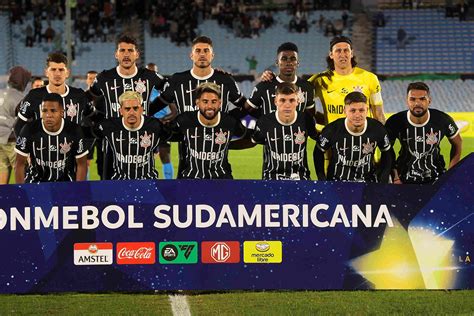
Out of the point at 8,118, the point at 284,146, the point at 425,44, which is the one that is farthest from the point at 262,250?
the point at 425,44

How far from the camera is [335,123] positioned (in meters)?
7.37

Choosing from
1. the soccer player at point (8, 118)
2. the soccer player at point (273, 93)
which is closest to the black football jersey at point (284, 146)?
the soccer player at point (273, 93)

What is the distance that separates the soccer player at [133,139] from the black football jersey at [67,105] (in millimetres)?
801

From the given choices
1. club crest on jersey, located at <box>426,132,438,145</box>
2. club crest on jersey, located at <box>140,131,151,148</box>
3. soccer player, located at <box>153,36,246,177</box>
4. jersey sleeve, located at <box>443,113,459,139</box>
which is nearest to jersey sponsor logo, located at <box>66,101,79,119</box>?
soccer player, located at <box>153,36,246,177</box>

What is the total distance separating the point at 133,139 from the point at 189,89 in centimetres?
90

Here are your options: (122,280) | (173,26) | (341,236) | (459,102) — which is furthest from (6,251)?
(173,26)

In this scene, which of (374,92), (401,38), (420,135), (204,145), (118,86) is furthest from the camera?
(401,38)

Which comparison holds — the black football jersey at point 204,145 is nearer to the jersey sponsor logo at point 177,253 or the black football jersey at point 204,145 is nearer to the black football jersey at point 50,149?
the black football jersey at point 50,149

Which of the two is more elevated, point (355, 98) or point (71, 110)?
point (355, 98)

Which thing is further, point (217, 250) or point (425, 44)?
point (425, 44)

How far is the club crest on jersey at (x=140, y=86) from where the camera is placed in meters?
8.13

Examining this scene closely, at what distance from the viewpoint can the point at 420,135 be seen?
25.0ft

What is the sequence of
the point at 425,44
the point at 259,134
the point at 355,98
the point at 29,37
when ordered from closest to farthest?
1. the point at 355,98
2. the point at 259,134
3. the point at 29,37
4. the point at 425,44

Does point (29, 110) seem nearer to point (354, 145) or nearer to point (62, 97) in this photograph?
point (62, 97)
